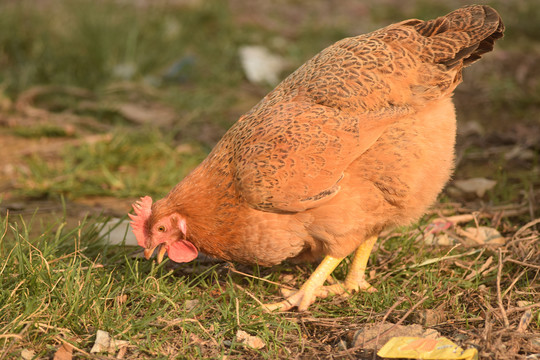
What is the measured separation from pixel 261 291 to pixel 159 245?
0.61 meters

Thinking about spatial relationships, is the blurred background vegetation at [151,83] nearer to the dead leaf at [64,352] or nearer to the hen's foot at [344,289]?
the hen's foot at [344,289]

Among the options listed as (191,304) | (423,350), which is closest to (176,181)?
(191,304)

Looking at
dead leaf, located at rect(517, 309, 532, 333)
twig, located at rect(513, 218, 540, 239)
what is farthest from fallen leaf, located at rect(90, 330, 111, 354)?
twig, located at rect(513, 218, 540, 239)

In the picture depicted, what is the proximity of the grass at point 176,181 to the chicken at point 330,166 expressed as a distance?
24cm

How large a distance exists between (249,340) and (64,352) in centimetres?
81

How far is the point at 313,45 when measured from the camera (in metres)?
7.55

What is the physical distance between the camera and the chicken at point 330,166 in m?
2.96

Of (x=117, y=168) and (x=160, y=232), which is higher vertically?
(x=160, y=232)

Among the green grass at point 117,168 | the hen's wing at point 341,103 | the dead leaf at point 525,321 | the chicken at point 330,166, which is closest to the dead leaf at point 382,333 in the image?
the dead leaf at point 525,321

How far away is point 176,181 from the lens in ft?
15.1

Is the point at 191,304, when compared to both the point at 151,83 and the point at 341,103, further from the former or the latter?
the point at 151,83

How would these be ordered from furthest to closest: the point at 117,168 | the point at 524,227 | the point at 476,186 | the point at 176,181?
1. the point at 117,168
2. the point at 176,181
3. the point at 476,186
4. the point at 524,227

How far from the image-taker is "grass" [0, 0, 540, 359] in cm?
273

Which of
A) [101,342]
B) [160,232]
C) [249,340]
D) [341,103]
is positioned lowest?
[249,340]
